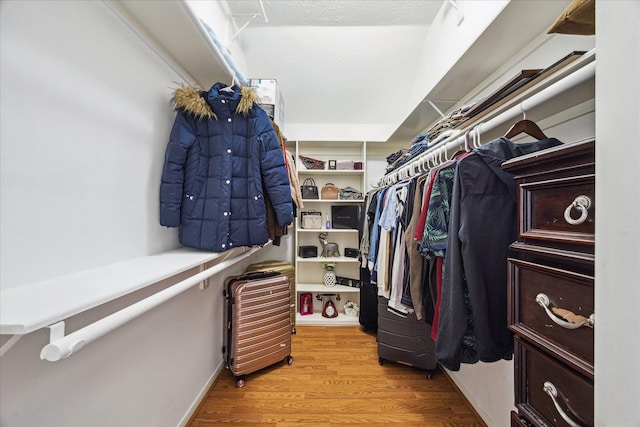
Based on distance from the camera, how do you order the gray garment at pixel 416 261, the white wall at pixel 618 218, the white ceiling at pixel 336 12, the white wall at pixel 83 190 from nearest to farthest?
the white wall at pixel 618 218 → the white wall at pixel 83 190 → the gray garment at pixel 416 261 → the white ceiling at pixel 336 12

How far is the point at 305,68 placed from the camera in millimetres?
2271

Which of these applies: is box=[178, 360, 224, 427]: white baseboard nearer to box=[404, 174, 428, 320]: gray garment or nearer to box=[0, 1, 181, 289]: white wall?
box=[0, 1, 181, 289]: white wall

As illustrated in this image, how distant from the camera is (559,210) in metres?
0.49

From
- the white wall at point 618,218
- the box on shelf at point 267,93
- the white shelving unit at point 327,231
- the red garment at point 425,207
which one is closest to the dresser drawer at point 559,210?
the white wall at point 618,218

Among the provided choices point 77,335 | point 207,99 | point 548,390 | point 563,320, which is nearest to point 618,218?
point 563,320

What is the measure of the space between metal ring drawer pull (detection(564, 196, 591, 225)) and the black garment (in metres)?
0.27

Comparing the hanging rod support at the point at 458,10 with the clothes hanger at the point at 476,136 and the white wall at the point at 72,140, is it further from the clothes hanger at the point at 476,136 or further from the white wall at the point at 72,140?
the white wall at the point at 72,140

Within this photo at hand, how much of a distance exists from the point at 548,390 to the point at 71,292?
1062 mm

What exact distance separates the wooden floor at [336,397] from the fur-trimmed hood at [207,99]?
65.6 inches

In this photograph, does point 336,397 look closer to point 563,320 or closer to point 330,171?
point 563,320

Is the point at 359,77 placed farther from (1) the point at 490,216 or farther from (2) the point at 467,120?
(1) the point at 490,216

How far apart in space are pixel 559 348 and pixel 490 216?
395 millimetres

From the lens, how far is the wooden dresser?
1.40ft

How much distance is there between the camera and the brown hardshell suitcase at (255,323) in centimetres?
153
